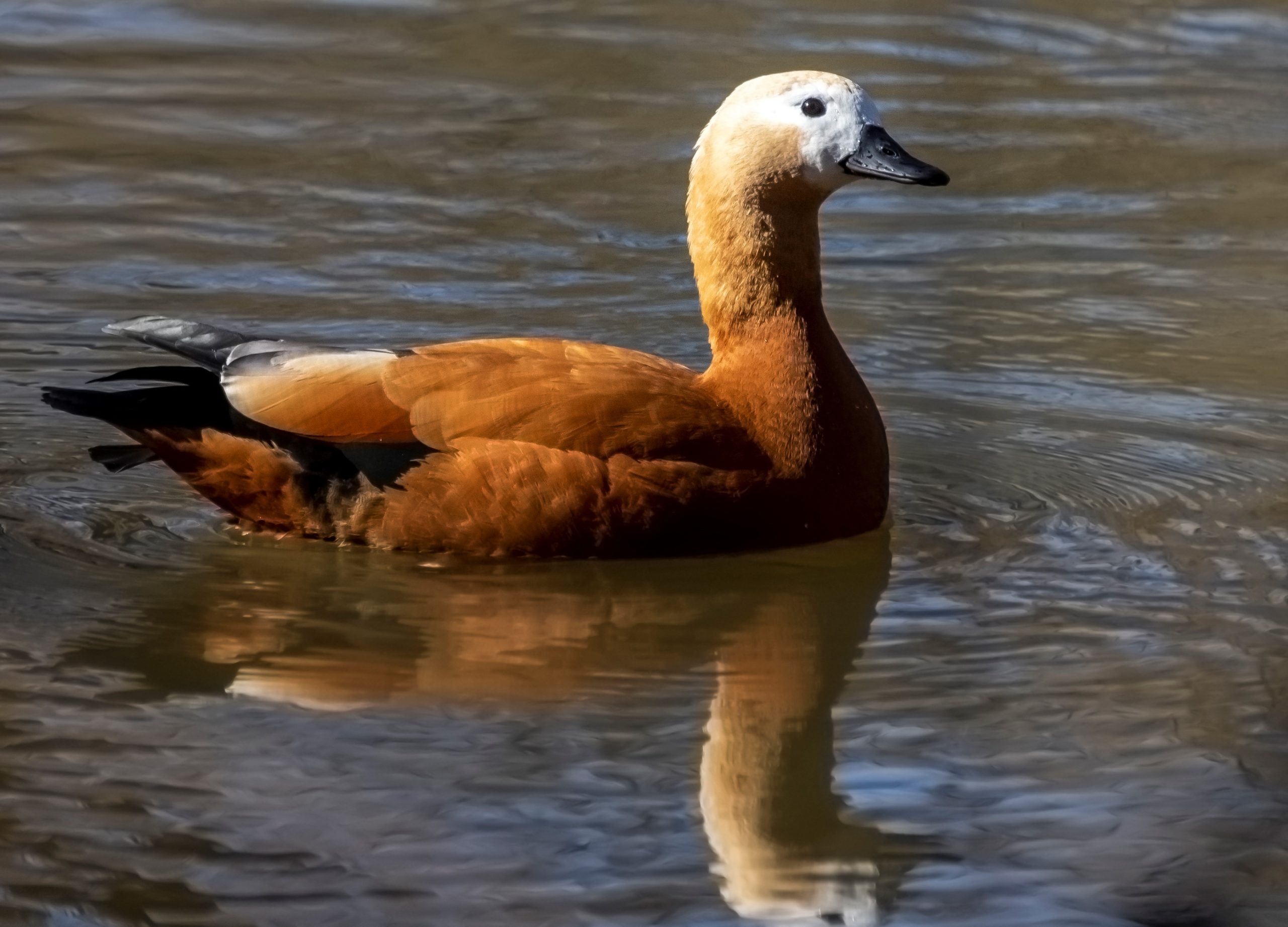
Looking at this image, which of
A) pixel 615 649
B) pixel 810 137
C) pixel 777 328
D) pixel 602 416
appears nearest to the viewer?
pixel 615 649

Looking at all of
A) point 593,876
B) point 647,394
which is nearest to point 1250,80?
point 647,394

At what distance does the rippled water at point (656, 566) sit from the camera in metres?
4.32

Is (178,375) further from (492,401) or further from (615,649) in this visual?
(615,649)

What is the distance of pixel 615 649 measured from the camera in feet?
17.7

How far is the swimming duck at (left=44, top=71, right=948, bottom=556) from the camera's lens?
582 cm

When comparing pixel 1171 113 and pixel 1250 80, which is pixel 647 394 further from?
pixel 1250 80

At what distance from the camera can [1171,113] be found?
35.2ft

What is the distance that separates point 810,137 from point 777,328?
0.53 metres

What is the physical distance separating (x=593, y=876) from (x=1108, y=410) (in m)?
3.55

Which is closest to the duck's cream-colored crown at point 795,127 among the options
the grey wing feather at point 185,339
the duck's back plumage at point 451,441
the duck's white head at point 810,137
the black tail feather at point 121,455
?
the duck's white head at point 810,137

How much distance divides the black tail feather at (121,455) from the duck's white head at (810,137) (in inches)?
70.5

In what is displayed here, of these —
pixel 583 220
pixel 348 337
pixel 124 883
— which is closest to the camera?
pixel 124 883

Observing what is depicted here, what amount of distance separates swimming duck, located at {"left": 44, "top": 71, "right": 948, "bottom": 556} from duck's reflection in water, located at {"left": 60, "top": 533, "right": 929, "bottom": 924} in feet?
0.42

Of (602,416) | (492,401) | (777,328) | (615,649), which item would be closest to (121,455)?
(492,401)
